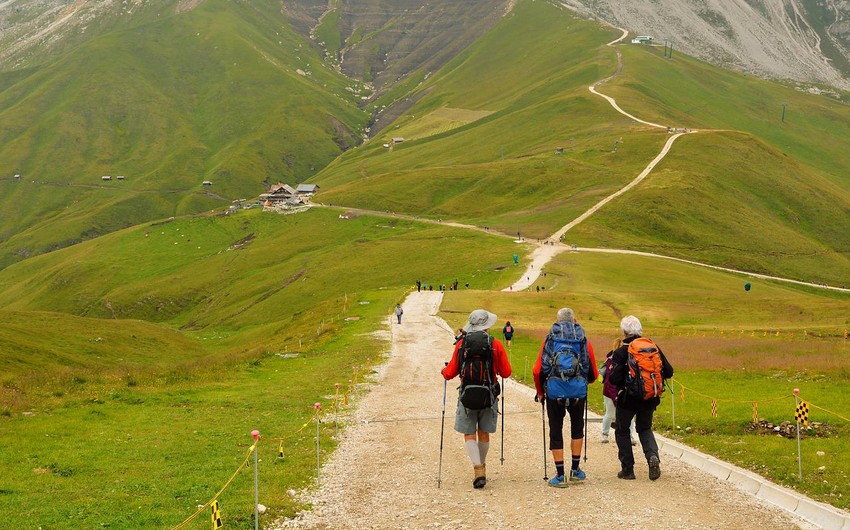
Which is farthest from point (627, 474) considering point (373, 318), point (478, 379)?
point (373, 318)

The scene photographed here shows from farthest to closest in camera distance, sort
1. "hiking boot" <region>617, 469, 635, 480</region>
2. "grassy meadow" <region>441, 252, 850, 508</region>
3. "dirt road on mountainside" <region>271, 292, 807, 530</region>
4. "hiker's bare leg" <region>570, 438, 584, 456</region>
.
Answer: "grassy meadow" <region>441, 252, 850, 508</region> → "hiking boot" <region>617, 469, 635, 480</region> → "hiker's bare leg" <region>570, 438, 584, 456</region> → "dirt road on mountainside" <region>271, 292, 807, 530</region>

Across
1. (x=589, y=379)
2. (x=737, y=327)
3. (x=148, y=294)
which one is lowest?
(x=148, y=294)

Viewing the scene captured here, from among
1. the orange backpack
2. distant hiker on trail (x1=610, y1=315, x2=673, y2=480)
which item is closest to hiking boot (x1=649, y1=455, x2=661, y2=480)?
distant hiker on trail (x1=610, y1=315, x2=673, y2=480)

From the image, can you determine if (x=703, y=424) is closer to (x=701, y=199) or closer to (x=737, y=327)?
(x=737, y=327)

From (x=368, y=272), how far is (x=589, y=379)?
113 metres

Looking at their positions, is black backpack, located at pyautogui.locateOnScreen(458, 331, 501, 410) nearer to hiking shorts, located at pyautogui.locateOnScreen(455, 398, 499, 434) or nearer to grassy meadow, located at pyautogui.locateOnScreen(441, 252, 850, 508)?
hiking shorts, located at pyautogui.locateOnScreen(455, 398, 499, 434)

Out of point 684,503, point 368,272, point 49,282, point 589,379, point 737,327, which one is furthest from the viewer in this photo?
point 49,282

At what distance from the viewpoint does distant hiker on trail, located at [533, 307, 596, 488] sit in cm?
1656

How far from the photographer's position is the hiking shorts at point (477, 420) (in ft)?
54.9

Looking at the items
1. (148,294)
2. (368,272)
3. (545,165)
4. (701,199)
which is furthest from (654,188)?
(148,294)

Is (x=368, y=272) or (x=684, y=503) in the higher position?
(x=684, y=503)

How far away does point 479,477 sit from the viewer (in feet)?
54.3

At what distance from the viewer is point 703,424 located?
22.9m

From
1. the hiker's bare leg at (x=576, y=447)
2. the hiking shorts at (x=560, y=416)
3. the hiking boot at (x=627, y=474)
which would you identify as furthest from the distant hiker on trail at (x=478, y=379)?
the hiking boot at (x=627, y=474)
